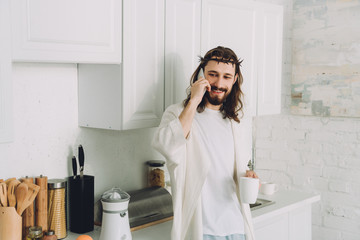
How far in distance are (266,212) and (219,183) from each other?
56 cm

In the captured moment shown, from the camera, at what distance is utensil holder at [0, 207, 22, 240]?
1.74m

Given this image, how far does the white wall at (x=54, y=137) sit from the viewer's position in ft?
6.66

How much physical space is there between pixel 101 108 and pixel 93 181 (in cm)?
36

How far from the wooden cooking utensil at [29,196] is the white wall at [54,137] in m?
0.21

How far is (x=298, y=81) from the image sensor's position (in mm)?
3645

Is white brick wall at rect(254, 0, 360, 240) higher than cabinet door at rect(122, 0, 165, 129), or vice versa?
cabinet door at rect(122, 0, 165, 129)

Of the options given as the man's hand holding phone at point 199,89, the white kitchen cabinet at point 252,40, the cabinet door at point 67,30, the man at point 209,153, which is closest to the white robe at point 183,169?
the man at point 209,153

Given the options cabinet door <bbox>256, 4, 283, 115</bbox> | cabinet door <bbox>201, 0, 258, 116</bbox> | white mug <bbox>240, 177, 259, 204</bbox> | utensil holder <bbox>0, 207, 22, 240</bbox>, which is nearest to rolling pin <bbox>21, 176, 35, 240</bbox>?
utensil holder <bbox>0, 207, 22, 240</bbox>

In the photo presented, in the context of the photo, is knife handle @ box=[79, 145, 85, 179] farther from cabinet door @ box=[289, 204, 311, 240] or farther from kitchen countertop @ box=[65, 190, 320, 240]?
cabinet door @ box=[289, 204, 311, 240]

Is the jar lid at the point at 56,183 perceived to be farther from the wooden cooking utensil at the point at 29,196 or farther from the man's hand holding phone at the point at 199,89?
the man's hand holding phone at the point at 199,89

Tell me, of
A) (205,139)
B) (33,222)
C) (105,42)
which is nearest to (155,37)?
(105,42)

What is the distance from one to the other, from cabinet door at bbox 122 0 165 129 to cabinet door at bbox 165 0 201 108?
0.14ft

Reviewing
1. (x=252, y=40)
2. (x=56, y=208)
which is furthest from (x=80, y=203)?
(x=252, y=40)

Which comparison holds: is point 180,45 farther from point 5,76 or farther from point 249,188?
point 5,76
